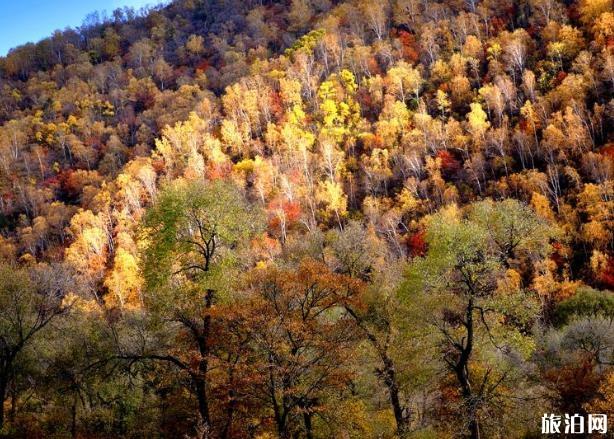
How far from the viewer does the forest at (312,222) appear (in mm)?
20000

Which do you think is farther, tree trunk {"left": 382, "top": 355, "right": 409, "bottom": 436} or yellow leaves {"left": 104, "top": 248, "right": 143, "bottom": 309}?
yellow leaves {"left": 104, "top": 248, "right": 143, "bottom": 309}

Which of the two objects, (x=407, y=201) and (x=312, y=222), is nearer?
(x=407, y=201)

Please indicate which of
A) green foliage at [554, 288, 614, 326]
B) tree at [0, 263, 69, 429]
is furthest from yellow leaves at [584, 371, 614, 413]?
tree at [0, 263, 69, 429]

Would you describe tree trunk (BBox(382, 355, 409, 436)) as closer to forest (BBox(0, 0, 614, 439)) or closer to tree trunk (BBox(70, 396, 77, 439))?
forest (BBox(0, 0, 614, 439))

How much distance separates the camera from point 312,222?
80.2 m

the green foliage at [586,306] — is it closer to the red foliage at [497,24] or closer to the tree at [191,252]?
the tree at [191,252]

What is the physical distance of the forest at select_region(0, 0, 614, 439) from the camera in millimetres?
20000

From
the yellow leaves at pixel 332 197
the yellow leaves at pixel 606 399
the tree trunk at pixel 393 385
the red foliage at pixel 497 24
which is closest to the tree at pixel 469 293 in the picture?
the tree trunk at pixel 393 385

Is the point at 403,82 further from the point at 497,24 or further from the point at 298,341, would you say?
the point at 298,341

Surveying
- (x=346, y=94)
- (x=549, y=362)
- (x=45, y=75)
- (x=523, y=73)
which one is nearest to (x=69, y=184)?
(x=346, y=94)

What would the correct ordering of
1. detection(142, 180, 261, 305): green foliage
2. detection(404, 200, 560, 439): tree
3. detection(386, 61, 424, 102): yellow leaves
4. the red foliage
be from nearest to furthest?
detection(142, 180, 261, 305): green foliage
detection(404, 200, 560, 439): tree
detection(386, 61, 424, 102): yellow leaves
the red foliage

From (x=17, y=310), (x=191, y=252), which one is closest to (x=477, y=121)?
(x=191, y=252)

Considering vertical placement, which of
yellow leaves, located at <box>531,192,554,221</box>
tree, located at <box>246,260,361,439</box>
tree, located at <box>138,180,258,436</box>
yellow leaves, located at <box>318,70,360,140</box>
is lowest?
tree, located at <box>246,260,361,439</box>

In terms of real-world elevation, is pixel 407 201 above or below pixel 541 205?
above
